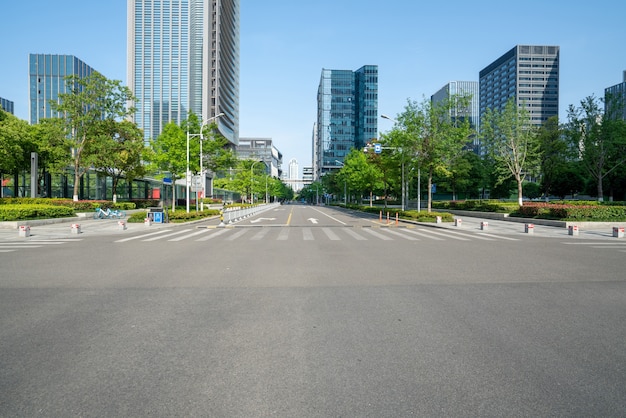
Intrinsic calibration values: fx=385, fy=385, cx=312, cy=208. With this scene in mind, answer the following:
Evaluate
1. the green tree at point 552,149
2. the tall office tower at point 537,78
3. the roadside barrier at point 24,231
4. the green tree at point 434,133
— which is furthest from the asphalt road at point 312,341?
the tall office tower at point 537,78

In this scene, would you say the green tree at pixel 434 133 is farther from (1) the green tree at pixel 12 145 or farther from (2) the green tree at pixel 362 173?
(1) the green tree at pixel 12 145

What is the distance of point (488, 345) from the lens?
429 centimetres

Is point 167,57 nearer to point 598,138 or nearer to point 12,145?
point 12,145

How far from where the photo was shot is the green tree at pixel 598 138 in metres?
40.4

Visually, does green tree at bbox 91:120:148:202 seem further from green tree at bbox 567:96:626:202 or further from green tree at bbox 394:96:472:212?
green tree at bbox 567:96:626:202

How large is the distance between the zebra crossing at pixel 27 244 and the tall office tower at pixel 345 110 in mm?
135683

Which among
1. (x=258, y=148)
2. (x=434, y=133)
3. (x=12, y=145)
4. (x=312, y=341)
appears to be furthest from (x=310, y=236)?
A: (x=258, y=148)

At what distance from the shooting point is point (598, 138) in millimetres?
41438

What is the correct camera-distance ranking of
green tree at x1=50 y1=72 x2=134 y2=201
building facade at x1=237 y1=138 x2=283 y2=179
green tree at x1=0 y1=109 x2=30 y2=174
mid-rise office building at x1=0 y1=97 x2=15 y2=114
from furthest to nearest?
1. building facade at x1=237 y1=138 x2=283 y2=179
2. mid-rise office building at x1=0 y1=97 x2=15 y2=114
3. green tree at x1=50 y1=72 x2=134 y2=201
4. green tree at x1=0 y1=109 x2=30 y2=174

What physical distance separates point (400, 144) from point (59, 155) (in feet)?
102

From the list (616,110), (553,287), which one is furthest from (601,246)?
(616,110)

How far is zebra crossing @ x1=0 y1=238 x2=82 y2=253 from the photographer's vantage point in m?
13.5

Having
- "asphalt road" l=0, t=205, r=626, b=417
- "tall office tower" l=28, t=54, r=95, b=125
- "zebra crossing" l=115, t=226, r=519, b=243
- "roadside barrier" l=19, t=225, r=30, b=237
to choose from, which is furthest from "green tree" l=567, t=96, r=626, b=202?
"tall office tower" l=28, t=54, r=95, b=125

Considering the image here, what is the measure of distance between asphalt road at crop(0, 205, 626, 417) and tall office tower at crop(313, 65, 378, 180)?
468 ft
